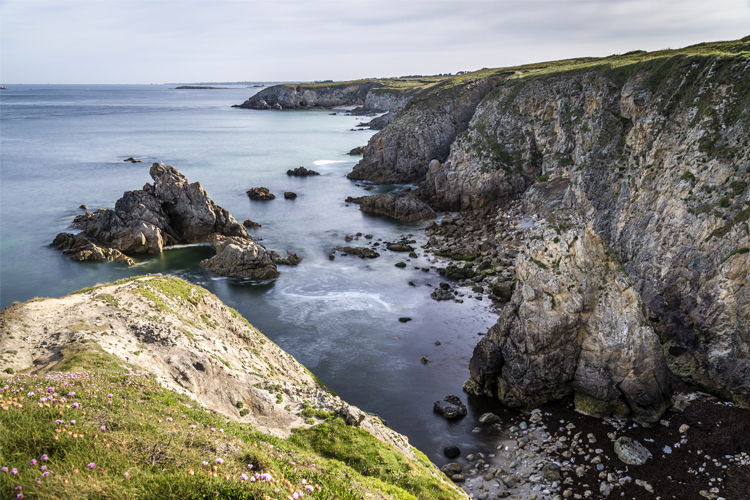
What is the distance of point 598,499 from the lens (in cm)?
2144

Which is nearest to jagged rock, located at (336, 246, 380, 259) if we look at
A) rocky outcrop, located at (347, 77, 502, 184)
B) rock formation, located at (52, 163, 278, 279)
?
rock formation, located at (52, 163, 278, 279)

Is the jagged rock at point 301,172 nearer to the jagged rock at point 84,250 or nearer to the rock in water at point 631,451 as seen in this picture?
the jagged rock at point 84,250

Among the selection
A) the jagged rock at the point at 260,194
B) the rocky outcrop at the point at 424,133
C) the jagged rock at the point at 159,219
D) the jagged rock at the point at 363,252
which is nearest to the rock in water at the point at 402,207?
Answer: the jagged rock at the point at 363,252

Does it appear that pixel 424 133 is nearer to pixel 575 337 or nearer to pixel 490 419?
pixel 575 337

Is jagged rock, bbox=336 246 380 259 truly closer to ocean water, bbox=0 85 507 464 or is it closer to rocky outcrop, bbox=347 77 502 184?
ocean water, bbox=0 85 507 464

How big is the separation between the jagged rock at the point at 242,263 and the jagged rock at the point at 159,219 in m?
9.07

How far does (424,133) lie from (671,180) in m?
58.5

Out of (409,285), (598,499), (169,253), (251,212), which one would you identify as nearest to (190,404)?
(598,499)

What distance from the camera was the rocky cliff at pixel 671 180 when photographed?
27.8 meters

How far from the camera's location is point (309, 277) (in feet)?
170

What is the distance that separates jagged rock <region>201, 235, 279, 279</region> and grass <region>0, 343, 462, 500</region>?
110ft

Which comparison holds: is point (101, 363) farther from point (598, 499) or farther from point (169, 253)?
point (169, 253)

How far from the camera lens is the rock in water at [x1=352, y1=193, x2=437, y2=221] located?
234 ft

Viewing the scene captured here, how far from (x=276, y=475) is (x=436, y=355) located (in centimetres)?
2527
